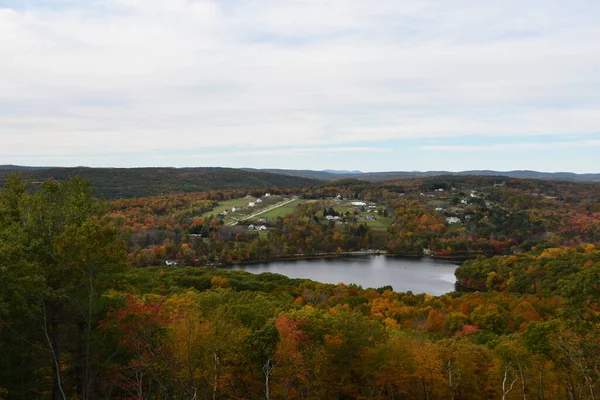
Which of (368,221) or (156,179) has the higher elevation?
(156,179)

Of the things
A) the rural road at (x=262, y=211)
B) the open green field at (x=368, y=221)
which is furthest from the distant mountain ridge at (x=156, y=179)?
the open green field at (x=368, y=221)

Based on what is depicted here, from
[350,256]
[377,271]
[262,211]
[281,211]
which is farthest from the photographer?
[262,211]

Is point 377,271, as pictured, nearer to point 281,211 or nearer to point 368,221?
point 368,221

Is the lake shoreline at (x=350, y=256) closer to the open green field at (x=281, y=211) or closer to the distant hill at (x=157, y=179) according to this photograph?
the open green field at (x=281, y=211)

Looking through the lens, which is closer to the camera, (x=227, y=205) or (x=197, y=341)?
(x=197, y=341)

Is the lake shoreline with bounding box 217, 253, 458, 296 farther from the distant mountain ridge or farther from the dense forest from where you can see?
the distant mountain ridge

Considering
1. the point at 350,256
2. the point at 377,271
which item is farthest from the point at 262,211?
the point at 377,271
